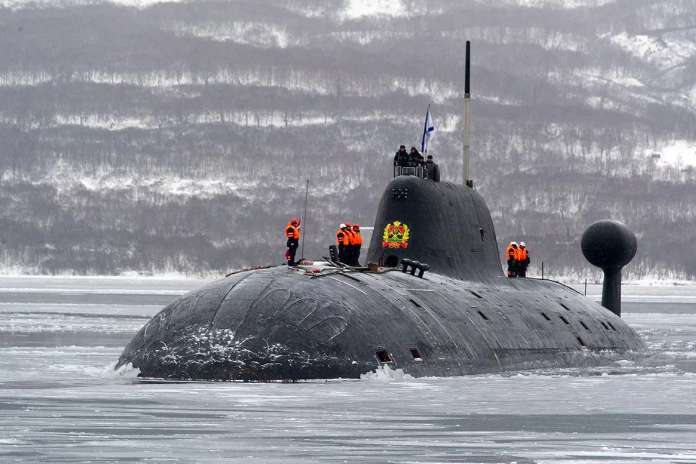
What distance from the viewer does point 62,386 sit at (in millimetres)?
25672

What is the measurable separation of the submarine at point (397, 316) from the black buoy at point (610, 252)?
8.15 meters

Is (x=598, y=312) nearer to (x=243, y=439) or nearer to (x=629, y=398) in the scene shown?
(x=629, y=398)

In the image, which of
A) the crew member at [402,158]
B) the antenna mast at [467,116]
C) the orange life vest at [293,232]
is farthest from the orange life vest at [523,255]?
the orange life vest at [293,232]

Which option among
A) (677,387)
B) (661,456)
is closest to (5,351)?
(677,387)

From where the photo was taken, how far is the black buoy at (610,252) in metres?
47.4

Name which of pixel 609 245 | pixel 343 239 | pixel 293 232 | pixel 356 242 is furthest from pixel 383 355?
pixel 609 245

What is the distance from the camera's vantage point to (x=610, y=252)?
47875mm

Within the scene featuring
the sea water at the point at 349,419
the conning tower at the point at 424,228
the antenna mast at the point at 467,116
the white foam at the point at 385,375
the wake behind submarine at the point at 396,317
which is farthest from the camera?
the antenna mast at the point at 467,116

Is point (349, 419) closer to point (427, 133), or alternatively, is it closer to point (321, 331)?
point (321, 331)

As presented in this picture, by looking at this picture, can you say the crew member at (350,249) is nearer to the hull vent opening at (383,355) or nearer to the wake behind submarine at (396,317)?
the wake behind submarine at (396,317)

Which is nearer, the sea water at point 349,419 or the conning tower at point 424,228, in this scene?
the sea water at point 349,419

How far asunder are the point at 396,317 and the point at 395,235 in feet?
18.7

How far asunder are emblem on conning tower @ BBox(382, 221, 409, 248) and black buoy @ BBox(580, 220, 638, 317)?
16617 mm

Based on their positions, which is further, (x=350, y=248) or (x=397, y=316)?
(x=350, y=248)
